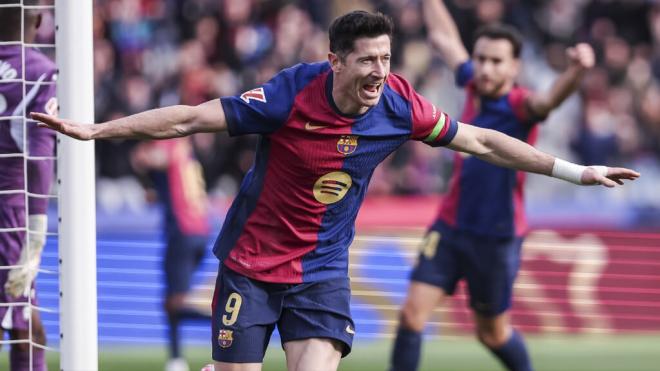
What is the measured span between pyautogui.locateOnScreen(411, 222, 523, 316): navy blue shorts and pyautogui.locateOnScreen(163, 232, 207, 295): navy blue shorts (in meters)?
2.69

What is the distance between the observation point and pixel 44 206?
7.52 m

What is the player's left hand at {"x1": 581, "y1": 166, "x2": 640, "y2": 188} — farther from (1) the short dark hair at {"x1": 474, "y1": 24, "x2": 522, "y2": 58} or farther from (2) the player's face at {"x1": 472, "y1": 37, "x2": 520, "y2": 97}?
(1) the short dark hair at {"x1": 474, "y1": 24, "x2": 522, "y2": 58}

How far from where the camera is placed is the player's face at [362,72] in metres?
5.65

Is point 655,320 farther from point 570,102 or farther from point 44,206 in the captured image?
point 44,206

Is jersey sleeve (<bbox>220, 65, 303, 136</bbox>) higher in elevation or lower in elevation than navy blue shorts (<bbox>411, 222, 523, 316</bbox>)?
higher

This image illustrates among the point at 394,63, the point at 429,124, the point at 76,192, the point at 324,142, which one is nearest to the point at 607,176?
the point at 429,124

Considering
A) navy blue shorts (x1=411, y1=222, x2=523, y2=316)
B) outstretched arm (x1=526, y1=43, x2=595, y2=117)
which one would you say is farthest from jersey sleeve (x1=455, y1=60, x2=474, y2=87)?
navy blue shorts (x1=411, y1=222, x2=523, y2=316)

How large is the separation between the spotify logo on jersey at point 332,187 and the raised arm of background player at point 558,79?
2569mm

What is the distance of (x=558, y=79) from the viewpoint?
27.1ft

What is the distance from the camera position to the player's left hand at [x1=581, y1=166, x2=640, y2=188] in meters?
5.97

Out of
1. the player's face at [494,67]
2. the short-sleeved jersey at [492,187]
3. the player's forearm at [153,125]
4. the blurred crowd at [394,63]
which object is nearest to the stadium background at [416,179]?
the blurred crowd at [394,63]

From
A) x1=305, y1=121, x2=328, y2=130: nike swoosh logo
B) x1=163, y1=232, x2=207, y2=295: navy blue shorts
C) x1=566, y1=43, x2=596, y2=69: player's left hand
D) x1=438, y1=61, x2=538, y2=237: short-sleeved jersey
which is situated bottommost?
x1=163, y1=232, x2=207, y2=295: navy blue shorts

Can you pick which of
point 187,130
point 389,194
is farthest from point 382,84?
point 389,194

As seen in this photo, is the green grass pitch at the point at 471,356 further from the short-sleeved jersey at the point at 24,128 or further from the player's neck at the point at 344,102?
the player's neck at the point at 344,102
